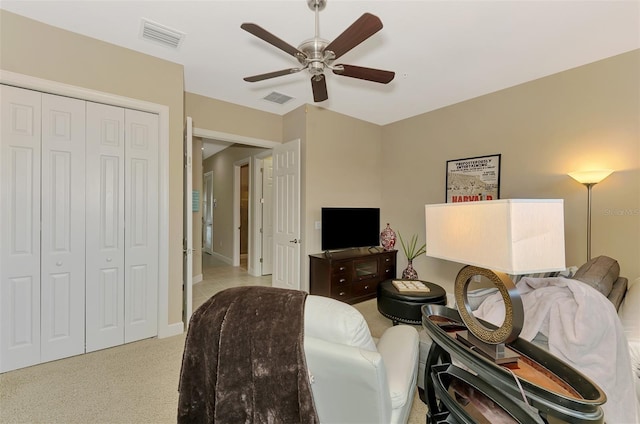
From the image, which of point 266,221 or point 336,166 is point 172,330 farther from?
point 336,166

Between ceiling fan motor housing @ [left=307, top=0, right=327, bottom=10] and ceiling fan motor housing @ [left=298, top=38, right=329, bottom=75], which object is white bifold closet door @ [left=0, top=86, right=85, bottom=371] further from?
ceiling fan motor housing @ [left=307, top=0, right=327, bottom=10]

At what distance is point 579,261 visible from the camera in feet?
9.29

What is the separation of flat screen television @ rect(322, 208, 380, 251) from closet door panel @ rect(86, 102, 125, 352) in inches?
94.5

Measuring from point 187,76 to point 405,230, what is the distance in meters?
3.69

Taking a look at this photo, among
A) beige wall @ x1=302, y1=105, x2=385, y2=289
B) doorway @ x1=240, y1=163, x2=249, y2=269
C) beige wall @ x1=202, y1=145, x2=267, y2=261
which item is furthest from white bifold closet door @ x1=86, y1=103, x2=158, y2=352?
doorway @ x1=240, y1=163, x2=249, y2=269

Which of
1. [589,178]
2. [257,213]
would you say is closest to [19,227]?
[257,213]

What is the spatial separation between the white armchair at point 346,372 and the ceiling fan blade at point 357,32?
1505mm

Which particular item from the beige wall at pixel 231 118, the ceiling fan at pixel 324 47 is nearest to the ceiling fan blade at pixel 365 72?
the ceiling fan at pixel 324 47

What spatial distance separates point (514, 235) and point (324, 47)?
1673 millimetres

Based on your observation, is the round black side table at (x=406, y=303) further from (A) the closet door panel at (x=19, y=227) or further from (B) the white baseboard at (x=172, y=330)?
(A) the closet door panel at (x=19, y=227)

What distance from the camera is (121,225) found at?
2.61 metres

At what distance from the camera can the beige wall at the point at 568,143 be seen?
2574 millimetres

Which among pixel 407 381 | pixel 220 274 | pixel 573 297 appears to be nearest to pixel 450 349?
pixel 407 381

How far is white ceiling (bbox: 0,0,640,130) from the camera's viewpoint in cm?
204
